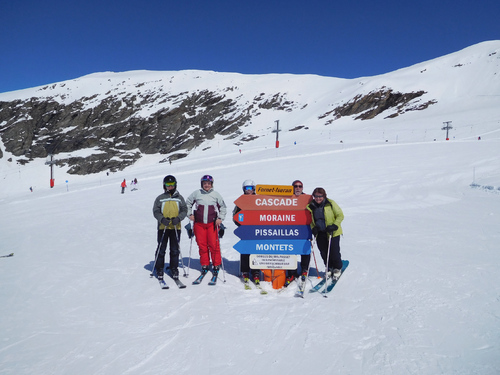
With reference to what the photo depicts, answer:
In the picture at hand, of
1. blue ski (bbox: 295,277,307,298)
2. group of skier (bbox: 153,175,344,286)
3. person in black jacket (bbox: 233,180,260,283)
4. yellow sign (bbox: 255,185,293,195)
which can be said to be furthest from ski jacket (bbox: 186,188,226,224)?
blue ski (bbox: 295,277,307,298)

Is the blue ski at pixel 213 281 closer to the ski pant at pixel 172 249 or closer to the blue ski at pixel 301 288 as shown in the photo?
the ski pant at pixel 172 249

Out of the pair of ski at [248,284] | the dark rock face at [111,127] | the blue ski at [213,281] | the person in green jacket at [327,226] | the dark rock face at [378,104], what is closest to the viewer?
the person in green jacket at [327,226]

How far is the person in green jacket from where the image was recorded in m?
5.14

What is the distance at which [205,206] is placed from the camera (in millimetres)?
5629

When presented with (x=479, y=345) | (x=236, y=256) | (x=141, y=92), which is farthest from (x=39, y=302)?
(x=141, y=92)

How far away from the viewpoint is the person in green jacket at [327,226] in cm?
514

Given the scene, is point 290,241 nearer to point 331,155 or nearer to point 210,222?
point 210,222

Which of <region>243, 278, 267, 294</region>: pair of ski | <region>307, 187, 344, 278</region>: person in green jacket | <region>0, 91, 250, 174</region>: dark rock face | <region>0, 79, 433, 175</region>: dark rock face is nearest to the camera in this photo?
<region>307, 187, 344, 278</region>: person in green jacket

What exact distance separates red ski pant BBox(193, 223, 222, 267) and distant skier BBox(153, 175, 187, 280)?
39 cm

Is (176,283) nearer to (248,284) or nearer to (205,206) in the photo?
(248,284)

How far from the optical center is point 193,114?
281 feet

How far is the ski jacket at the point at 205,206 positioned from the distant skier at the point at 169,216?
192 millimetres

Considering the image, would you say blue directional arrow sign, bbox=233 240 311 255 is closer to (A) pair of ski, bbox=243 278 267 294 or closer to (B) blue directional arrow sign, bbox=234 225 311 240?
(B) blue directional arrow sign, bbox=234 225 311 240

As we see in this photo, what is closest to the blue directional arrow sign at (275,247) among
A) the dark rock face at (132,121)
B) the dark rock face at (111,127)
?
the dark rock face at (132,121)
